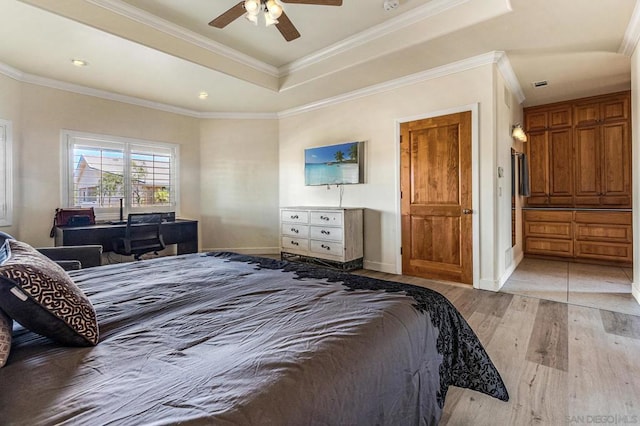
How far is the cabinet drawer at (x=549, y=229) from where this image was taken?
4.77 m

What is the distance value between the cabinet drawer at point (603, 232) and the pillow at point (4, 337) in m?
6.09

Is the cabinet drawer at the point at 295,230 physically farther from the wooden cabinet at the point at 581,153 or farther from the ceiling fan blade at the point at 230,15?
the wooden cabinet at the point at 581,153

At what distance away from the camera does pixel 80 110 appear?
4.21 meters

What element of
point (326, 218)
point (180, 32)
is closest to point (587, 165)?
point (326, 218)

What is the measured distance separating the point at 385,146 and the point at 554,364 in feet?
9.88

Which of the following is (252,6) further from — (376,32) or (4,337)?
(4,337)

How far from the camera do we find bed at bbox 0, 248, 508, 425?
Result: 663mm

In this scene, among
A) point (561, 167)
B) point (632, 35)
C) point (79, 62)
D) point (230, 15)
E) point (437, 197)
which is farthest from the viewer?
point (561, 167)

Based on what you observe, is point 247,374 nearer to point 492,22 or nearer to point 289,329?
point 289,329

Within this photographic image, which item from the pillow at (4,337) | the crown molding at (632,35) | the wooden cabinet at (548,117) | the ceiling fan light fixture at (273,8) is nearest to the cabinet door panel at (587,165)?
the wooden cabinet at (548,117)

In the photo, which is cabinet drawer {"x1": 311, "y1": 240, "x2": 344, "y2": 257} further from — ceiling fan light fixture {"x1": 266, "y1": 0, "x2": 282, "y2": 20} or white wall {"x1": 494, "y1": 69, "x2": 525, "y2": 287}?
ceiling fan light fixture {"x1": 266, "y1": 0, "x2": 282, "y2": 20}

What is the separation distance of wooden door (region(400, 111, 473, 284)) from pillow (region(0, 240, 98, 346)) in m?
3.57

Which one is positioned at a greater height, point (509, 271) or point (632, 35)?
point (632, 35)

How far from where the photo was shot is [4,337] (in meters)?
0.82
